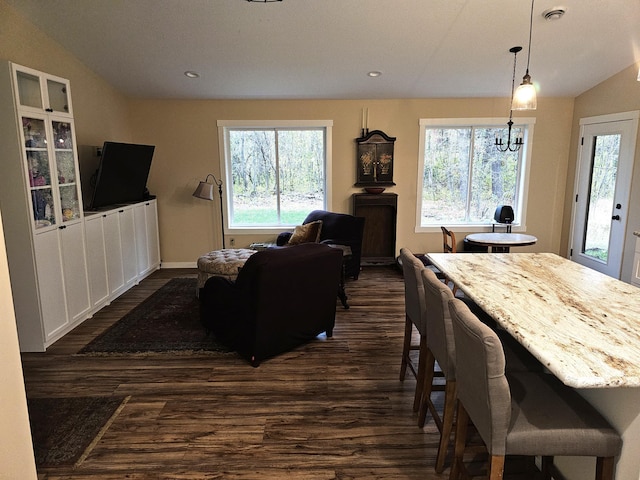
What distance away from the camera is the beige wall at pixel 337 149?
6039 mm

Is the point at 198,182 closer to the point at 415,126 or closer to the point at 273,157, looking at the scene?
the point at 273,157

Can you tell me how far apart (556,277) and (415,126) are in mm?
4145

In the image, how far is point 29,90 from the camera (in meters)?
3.45

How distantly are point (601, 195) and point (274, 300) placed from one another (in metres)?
4.84

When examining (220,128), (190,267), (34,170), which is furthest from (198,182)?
(34,170)

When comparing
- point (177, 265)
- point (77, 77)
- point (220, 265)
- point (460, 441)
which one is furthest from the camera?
point (177, 265)

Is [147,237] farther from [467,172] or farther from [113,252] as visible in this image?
[467,172]

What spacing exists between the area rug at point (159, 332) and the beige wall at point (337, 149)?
5.90 ft

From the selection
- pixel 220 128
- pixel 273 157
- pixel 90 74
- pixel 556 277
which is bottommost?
pixel 556 277

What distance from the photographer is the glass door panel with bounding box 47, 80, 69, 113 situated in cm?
369

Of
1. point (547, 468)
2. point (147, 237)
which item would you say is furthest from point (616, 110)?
point (147, 237)

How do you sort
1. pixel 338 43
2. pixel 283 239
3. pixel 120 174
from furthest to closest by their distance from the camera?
pixel 283 239 → pixel 120 174 → pixel 338 43

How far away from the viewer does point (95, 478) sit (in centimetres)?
212

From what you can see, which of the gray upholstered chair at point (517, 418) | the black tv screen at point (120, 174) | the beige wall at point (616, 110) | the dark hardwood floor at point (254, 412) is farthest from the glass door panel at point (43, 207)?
the beige wall at point (616, 110)
